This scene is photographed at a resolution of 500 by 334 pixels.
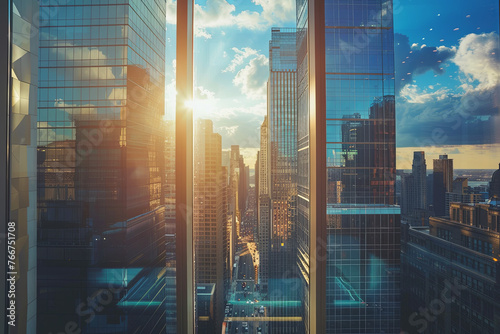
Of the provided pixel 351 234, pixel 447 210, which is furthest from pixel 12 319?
pixel 447 210

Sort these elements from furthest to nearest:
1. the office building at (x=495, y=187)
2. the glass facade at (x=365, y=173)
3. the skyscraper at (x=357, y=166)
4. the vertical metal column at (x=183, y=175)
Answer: the glass facade at (x=365, y=173) < the office building at (x=495, y=187) < the skyscraper at (x=357, y=166) < the vertical metal column at (x=183, y=175)

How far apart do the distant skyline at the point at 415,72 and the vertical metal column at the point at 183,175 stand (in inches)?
10.5

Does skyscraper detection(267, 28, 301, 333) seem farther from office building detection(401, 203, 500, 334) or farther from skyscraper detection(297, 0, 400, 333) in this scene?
office building detection(401, 203, 500, 334)

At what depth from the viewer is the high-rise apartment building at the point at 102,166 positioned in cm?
202

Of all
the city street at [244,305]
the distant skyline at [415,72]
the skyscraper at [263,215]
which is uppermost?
the distant skyline at [415,72]

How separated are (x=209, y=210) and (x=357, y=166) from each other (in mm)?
1519

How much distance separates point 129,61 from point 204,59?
91 centimetres

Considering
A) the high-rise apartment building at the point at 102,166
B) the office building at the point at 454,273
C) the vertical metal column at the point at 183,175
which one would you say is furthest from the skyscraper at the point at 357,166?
the high-rise apartment building at the point at 102,166

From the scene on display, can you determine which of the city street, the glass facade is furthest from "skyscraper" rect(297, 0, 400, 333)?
the city street

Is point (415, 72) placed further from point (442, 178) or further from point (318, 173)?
point (318, 173)

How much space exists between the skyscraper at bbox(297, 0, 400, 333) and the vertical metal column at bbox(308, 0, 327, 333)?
3.4 inches

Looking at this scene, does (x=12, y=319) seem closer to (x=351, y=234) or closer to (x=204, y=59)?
(x=204, y=59)

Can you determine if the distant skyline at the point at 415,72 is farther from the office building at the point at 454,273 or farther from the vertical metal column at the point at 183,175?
the office building at the point at 454,273

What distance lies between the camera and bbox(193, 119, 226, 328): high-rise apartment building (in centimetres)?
185
